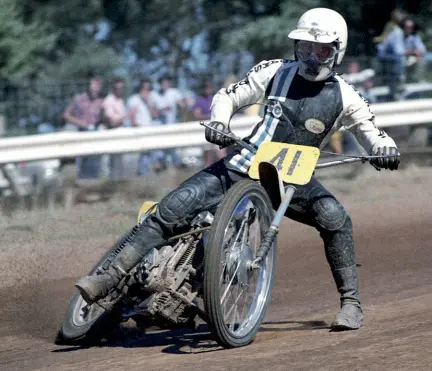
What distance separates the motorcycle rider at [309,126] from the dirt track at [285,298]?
481 millimetres

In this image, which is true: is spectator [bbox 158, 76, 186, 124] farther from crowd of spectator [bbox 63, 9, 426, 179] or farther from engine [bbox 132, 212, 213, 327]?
engine [bbox 132, 212, 213, 327]

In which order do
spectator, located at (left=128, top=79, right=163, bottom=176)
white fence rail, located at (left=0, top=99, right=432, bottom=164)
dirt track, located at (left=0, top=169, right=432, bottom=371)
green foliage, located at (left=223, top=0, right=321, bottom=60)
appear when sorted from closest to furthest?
dirt track, located at (left=0, top=169, right=432, bottom=371), white fence rail, located at (left=0, top=99, right=432, bottom=164), spectator, located at (left=128, top=79, right=163, bottom=176), green foliage, located at (left=223, top=0, right=321, bottom=60)

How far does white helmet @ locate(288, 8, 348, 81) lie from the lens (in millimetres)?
6371

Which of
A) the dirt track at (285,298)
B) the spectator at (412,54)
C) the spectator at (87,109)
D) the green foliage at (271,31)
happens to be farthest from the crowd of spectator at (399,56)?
the spectator at (87,109)

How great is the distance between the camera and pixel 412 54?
14.5m

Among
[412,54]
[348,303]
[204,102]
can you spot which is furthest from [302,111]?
[412,54]

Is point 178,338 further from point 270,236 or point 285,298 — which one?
point 285,298

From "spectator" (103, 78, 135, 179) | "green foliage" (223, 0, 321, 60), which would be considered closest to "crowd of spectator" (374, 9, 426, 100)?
"green foliage" (223, 0, 321, 60)

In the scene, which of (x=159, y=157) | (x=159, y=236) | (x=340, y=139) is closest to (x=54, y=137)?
(x=159, y=157)

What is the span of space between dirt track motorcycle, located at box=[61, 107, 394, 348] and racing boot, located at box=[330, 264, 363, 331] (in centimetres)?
44

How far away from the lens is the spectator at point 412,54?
561 inches

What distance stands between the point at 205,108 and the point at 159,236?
7.56m

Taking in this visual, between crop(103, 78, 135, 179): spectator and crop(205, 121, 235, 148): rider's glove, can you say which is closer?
crop(205, 121, 235, 148): rider's glove

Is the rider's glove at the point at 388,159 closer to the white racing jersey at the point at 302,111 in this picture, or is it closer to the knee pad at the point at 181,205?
the white racing jersey at the point at 302,111
